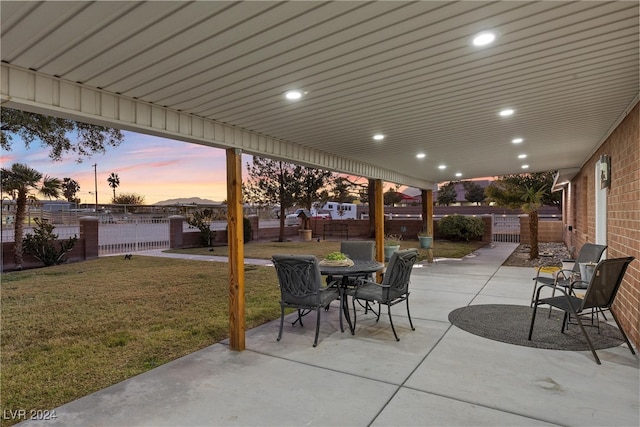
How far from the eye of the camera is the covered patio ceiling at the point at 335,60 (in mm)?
1948

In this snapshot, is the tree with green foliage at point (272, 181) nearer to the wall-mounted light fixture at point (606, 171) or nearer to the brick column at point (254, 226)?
the brick column at point (254, 226)

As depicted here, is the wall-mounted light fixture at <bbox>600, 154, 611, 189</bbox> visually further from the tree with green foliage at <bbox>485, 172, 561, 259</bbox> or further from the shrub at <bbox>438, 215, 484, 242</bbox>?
the shrub at <bbox>438, 215, 484, 242</bbox>

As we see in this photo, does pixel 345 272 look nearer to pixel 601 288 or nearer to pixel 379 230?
pixel 601 288

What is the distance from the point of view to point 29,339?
170 inches

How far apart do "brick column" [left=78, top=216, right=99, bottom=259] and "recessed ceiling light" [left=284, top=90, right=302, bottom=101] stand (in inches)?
413

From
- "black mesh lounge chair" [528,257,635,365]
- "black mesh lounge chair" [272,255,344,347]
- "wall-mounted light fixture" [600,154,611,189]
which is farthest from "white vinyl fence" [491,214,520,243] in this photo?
"black mesh lounge chair" [272,255,344,347]

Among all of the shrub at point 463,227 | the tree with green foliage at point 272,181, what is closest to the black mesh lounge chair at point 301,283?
the shrub at point 463,227

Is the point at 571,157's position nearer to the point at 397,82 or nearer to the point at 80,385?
the point at 397,82

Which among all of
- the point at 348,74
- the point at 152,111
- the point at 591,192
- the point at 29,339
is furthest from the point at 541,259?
Answer: the point at 29,339

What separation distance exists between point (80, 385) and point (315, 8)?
3425mm

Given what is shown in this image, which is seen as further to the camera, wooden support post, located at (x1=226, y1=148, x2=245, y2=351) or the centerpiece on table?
the centerpiece on table

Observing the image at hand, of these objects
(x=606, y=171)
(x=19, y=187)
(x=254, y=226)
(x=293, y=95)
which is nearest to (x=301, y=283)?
(x=293, y=95)

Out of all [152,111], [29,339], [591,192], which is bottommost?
[29,339]

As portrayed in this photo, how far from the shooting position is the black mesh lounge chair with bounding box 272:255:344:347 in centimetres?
400
